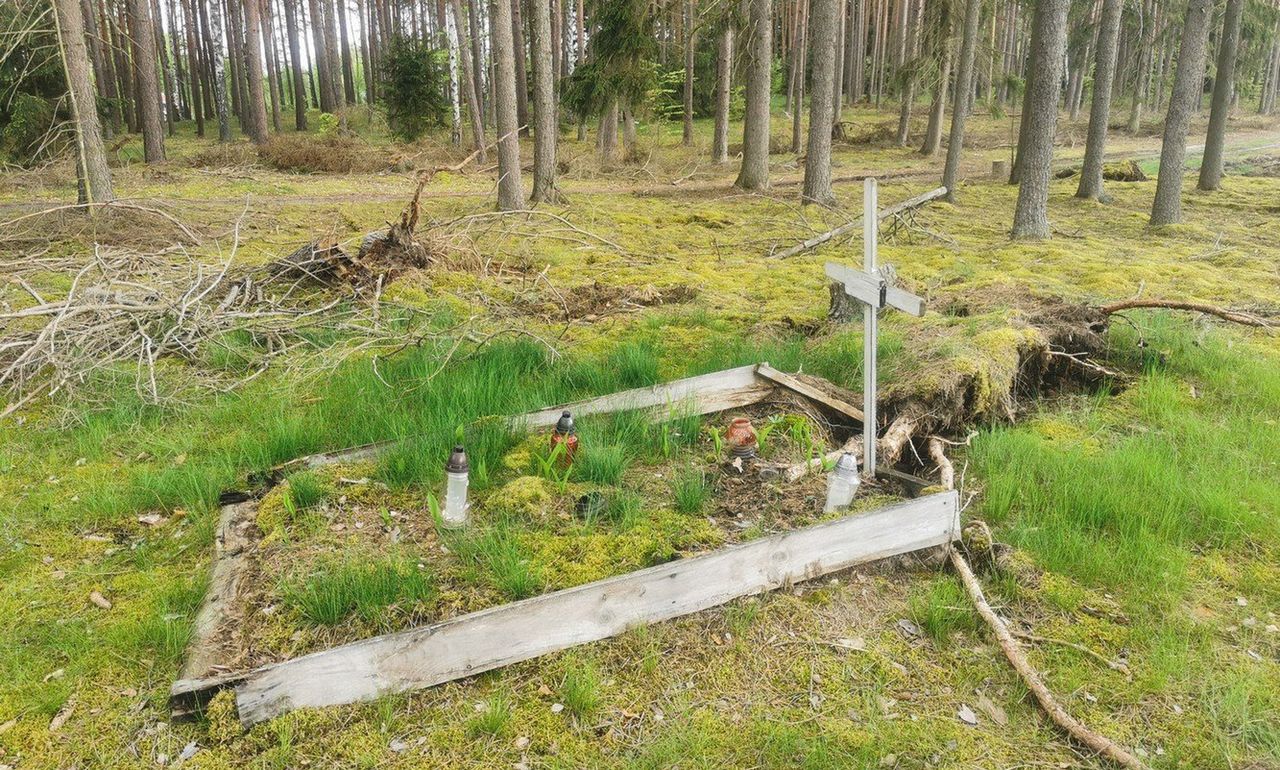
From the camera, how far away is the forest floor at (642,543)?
8.45ft

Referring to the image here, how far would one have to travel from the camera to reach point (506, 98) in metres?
12.0

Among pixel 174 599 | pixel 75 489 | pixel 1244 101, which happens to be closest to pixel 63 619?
pixel 174 599

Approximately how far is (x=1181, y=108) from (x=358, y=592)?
1354cm

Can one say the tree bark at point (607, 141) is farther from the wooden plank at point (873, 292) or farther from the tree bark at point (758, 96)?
the wooden plank at point (873, 292)

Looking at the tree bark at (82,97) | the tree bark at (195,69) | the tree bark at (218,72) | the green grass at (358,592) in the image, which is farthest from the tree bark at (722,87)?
the tree bark at (195,69)

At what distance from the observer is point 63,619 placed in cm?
312

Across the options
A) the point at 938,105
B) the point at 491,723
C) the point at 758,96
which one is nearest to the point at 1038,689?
the point at 491,723

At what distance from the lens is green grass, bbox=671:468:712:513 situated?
3.70 meters

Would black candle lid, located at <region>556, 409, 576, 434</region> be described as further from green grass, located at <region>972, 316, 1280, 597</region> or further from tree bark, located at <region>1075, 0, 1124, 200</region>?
tree bark, located at <region>1075, 0, 1124, 200</region>

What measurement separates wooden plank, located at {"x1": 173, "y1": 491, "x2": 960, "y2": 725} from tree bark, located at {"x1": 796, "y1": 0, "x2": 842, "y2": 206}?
9693mm

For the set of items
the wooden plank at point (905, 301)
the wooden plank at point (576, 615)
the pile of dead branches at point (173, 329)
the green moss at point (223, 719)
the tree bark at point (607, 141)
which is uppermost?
the tree bark at point (607, 141)

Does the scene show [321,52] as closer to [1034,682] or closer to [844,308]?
[844,308]

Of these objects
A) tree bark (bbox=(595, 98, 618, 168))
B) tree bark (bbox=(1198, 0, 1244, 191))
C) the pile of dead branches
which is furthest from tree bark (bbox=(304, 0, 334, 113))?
tree bark (bbox=(1198, 0, 1244, 191))

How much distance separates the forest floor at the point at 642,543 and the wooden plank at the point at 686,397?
17 centimetres
